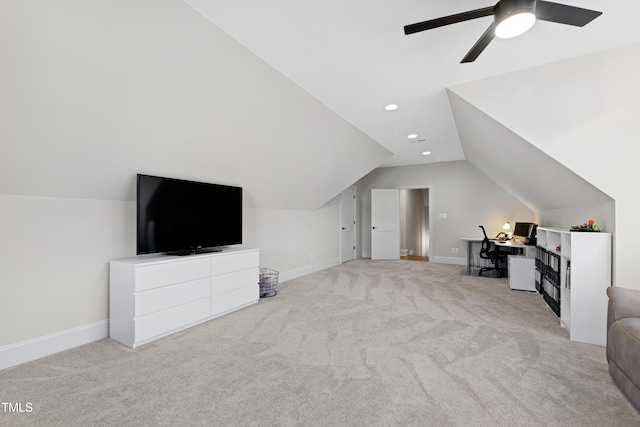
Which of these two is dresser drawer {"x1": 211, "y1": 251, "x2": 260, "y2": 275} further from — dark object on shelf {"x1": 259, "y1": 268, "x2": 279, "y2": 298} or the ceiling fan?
the ceiling fan

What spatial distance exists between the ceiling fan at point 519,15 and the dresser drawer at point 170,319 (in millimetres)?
3147

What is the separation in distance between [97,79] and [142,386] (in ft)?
7.22

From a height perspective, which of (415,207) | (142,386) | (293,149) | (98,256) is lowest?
(142,386)

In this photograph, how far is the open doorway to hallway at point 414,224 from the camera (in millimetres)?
9258

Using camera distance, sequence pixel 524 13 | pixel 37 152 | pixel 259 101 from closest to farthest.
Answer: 1. pixel 524 13
2. pixel 37 152
3. pixel 259 101

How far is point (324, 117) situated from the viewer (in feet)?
13.4

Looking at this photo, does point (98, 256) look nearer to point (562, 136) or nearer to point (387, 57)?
point (387, 57)

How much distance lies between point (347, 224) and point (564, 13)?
6.37m

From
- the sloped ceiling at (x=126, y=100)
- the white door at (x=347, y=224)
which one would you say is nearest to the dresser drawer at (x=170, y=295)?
the sloped ceiling at (x=126, y=100)

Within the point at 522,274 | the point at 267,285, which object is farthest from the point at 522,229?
the point at 267,285

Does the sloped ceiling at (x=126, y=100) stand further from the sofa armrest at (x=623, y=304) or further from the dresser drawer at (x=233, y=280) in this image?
the sofa armrest at (x=623, y=304)

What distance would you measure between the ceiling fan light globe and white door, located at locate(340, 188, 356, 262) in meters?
5.71

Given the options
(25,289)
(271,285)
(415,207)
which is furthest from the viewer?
(415,207)

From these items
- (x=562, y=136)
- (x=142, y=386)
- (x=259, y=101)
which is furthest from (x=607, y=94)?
(x=142, y=386)
